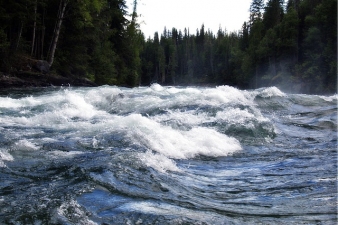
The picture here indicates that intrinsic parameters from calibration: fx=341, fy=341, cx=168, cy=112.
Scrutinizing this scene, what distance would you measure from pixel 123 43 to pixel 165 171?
32.2 metres

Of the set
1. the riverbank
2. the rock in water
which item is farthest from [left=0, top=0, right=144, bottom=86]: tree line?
the rock in water

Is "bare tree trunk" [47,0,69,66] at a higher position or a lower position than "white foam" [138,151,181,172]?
higher

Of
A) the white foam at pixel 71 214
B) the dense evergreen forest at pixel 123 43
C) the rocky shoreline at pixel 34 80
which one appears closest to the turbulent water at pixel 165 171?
the white foam at pixel 71 214

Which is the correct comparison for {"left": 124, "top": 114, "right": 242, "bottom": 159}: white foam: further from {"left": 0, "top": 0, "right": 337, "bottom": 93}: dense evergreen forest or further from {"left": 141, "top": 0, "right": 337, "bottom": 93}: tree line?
{"left": 141, "top": 0, "right": 337, "bottom": 93}: tree line

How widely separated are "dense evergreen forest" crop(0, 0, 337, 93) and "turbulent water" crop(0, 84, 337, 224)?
482 inches

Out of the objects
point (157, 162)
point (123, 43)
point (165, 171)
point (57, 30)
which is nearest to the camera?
point (165, 171)

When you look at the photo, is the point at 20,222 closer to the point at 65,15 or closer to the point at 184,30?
the point at 65,15

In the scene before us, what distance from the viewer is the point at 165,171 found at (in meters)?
4.08

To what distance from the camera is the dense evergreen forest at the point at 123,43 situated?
18922 millimetres

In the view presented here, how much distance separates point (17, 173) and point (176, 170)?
182cm

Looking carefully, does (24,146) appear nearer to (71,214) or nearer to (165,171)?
(165,171)

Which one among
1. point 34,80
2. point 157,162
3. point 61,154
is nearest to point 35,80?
point 34,80

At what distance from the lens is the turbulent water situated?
2752 mm

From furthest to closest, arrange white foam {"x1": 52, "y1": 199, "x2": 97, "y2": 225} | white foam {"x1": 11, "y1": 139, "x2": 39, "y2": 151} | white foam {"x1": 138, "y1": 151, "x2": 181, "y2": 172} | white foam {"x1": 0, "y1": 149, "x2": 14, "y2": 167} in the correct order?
1. white foam {"x1": 11, "y1": 139, "x2": 39, "y2": 151}
2. white foam {"x1": 138, "y1": 151, "x2": 181, "y2": 172}
3. white foam {"x1": 0, "y1": 149, "x2": 14, "y2": 167}
4. white foam {"x1": 52, "y1": 199, "x2": 97, "y2": 225}
